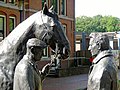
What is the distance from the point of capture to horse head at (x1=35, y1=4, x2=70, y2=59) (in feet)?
11.2

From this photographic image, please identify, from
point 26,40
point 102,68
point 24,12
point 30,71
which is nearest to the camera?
point 30,71

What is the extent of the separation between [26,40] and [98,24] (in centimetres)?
8480

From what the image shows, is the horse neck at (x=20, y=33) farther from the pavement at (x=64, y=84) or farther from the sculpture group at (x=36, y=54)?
the pavement at (x=64, y=84)

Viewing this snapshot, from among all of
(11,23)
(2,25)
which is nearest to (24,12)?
(2,25)

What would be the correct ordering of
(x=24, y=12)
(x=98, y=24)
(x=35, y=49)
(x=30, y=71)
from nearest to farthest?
(x=30, y=71)
(x=35, y=49)
(x=24, y=12)
(x=98, y=24)

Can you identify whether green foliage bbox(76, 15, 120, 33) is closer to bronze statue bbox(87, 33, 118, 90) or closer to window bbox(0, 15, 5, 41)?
window bbox(0, 15, 5, 41)

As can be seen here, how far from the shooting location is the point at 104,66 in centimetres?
374

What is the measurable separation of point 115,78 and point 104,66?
0.21m

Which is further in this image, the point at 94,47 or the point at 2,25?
the point at 2,25

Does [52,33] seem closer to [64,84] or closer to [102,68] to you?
[102,68]

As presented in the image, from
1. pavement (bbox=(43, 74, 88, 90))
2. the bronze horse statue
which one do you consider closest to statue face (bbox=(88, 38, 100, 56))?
the bronze horse statue

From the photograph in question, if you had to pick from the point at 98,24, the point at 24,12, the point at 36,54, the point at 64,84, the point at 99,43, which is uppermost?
the point at 98,24

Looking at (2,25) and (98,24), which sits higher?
(98,24)

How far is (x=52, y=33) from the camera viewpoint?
3.43m
